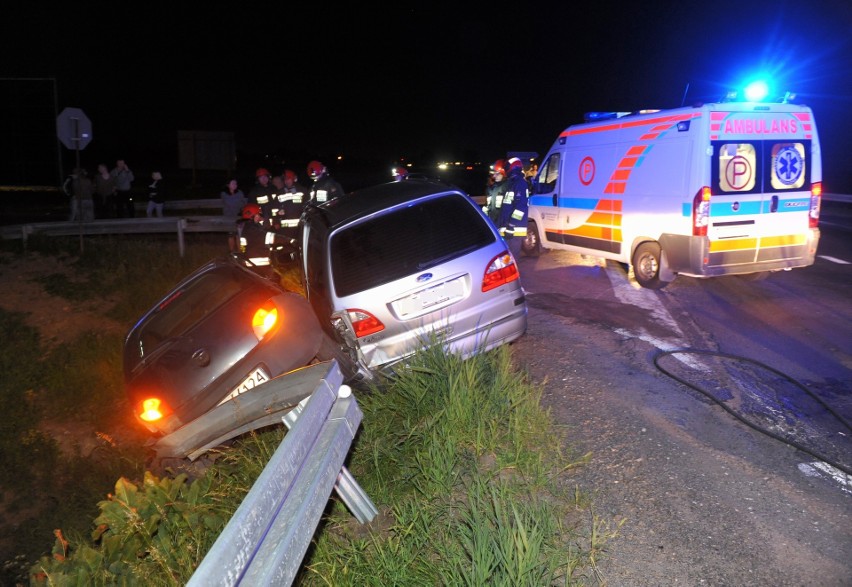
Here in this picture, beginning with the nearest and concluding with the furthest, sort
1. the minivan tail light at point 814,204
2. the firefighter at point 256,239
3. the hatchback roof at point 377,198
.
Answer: the hatchback roof at point 377,198, the minivan tail light at point 814,204, the firefighter at point 256,239

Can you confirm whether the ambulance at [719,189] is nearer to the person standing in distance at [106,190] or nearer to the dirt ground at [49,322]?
the dirt ground at [49,322]

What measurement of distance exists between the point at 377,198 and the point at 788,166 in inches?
205

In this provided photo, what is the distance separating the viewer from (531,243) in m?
12.1

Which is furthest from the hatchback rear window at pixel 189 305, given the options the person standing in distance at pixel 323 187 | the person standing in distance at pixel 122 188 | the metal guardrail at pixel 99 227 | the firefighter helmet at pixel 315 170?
the person standing in distance at pixel 122 188

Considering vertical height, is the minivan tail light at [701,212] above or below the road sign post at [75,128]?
below

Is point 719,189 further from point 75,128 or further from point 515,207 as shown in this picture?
point 75,128

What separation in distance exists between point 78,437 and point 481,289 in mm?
5392

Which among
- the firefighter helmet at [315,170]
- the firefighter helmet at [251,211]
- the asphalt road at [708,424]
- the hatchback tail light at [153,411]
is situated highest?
the firefighter helmet at [315,170]

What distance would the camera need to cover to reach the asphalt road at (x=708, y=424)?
3.26 metres

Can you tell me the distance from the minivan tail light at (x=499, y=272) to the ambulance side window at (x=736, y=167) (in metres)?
3.37

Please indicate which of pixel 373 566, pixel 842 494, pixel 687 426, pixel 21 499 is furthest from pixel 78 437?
pixel 842 494

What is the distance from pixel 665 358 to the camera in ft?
20.0

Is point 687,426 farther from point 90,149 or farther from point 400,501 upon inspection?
point 90,149

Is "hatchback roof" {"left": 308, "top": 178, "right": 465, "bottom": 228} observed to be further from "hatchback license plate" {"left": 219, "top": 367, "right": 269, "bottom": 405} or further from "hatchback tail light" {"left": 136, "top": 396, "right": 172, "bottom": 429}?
"hatchback tail light" {"left": 136, "top": 396, "right": 172, "bottom": 429}
